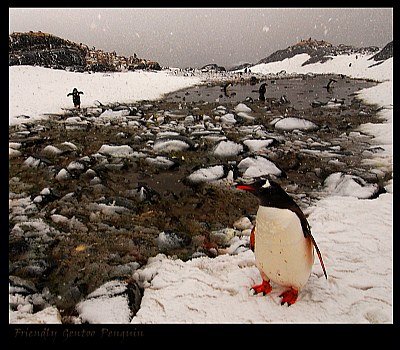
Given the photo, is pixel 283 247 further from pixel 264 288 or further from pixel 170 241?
pixel 170 241

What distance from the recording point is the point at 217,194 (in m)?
5.21

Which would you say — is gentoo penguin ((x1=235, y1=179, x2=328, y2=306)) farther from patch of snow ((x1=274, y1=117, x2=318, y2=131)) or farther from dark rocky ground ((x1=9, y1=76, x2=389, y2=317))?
patch of snow ((x1=274, y1=117, x2=318, y2=131))

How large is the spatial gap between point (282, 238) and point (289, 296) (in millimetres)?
568

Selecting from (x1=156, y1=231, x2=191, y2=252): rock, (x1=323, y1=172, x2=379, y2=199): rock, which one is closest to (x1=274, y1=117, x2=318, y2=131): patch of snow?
(x1=323, y1=172, x2=379, y2=199): rock

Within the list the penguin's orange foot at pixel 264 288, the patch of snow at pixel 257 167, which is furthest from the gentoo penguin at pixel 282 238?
the patch of snow at pixel 257 167

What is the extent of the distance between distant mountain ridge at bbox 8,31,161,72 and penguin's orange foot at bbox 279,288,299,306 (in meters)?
28.5

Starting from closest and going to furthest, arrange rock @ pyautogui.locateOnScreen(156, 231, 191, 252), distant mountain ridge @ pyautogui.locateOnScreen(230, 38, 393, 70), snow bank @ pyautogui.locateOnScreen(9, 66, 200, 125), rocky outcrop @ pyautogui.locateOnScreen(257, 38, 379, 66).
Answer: rock @ pyautogui.locateOnScreen(156, 231, 191, 252), snow bank @ pyautogui.locateOnScreen(9, 66, 200, 125), distant mountain ridge @ pyautogui.locateOnScreen(230, 38, 393, 70), rocky outcrop @ pyautogui.locateOnScreen(257, 38, 379, 66)

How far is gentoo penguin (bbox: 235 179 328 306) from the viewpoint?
2365 mm

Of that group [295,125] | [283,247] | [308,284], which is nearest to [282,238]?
[283,247]

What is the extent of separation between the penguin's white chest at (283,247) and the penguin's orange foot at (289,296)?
6cm
